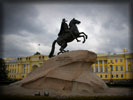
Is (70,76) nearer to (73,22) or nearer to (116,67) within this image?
(73,22)

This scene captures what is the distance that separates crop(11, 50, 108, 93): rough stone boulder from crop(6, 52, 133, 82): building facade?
39766 mm

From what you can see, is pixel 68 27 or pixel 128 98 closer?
pixel 128 98

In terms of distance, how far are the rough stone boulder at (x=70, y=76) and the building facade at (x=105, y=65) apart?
39.8m

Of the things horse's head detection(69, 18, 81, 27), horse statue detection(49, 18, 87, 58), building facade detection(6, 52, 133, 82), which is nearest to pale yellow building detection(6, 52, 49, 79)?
building facade detection(6, 52, 133, 82)

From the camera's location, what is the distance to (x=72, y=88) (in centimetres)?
965

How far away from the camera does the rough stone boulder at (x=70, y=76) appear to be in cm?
949

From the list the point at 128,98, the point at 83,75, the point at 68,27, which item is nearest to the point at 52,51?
the point at 68,27

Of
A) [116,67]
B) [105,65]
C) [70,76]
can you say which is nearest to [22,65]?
[105,65]

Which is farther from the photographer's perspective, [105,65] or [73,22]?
[105,65]

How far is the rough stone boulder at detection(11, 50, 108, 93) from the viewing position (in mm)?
9492

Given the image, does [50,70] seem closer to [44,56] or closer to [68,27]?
[68,27]

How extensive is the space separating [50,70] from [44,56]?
221 ft

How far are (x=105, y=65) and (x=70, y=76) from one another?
57.7 m

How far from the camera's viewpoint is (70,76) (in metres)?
9.89
